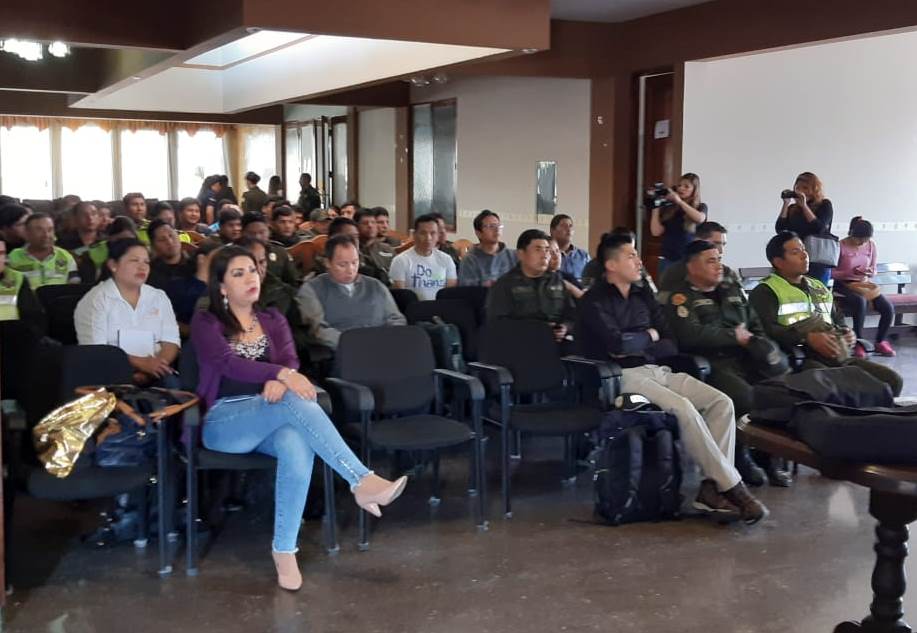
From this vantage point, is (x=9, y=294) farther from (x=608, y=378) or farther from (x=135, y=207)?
(x=135, y=207)

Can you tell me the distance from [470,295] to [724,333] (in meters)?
1.62

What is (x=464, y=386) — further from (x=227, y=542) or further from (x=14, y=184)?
(x=14, y=184)

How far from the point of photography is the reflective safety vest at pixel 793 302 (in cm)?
495

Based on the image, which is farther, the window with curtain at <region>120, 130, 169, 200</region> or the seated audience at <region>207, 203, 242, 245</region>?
the window with curtain at <region>120, 130, 169, 200</region>

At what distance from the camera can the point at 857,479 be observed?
215 cm

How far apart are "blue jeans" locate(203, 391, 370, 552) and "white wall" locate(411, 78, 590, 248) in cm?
645

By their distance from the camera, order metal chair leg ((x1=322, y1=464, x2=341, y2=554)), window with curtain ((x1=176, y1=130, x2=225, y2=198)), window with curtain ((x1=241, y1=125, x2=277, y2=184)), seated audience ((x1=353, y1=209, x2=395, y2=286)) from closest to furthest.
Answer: metal chair leg ((x1=322, y1=464, x2=341, y2=554)) < seated audience ((x1=353, y1=209, x2=395, y2=286)) < window with curtain ((x1=241, y1=125, x2=277, y2=184)) < window with curtain ((x1=176, y1=130, x2=225, y2=198))

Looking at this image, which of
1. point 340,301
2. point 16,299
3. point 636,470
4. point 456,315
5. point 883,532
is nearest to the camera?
point 883,532

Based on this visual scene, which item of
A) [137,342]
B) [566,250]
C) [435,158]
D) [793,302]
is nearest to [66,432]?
[137,342]

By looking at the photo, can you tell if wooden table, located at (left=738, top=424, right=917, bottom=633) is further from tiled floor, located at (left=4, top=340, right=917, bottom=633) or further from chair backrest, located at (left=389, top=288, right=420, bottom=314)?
chair backrest, located at (left=389, top=288, right=420, bottom=314)

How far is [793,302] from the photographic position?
16.3 ft

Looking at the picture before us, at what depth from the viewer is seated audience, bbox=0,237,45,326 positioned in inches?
183

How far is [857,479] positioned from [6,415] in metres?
2.87

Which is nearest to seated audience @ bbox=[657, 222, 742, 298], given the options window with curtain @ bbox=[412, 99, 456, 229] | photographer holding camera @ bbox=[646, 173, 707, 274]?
photographer holding camera @ bbox=[646, 173, 707, 274]
